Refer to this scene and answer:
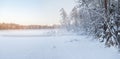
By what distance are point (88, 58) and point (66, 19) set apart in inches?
1194

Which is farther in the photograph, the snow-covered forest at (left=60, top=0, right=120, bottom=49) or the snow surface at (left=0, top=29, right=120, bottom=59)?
the snow-covered forest at (left=60, top=0, right=120, bottom=49)

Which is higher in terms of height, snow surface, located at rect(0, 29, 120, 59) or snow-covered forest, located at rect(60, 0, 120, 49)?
snow-covered forest, located at rect(60, 0, 120, 49)

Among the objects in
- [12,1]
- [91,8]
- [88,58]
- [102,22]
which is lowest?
[88,58]

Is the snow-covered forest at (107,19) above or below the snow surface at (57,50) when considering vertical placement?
above

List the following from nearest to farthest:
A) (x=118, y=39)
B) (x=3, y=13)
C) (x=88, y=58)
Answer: (x=88, y=58) < (x=118, y=39) < (x=3, y=13)

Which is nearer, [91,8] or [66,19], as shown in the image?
[91,8]

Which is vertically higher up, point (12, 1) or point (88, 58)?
point (12, 1)

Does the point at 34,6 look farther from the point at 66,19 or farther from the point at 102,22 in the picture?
the point at 66,19

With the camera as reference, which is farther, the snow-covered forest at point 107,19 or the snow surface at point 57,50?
the snow-covered forest at point 107,19

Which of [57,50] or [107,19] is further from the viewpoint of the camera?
[107,19]

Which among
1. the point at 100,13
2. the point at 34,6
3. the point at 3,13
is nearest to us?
the point at 100,13

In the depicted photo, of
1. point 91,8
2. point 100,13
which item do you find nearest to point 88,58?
point 100,13

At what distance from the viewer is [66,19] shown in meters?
35.1

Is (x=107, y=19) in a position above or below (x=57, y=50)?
above
